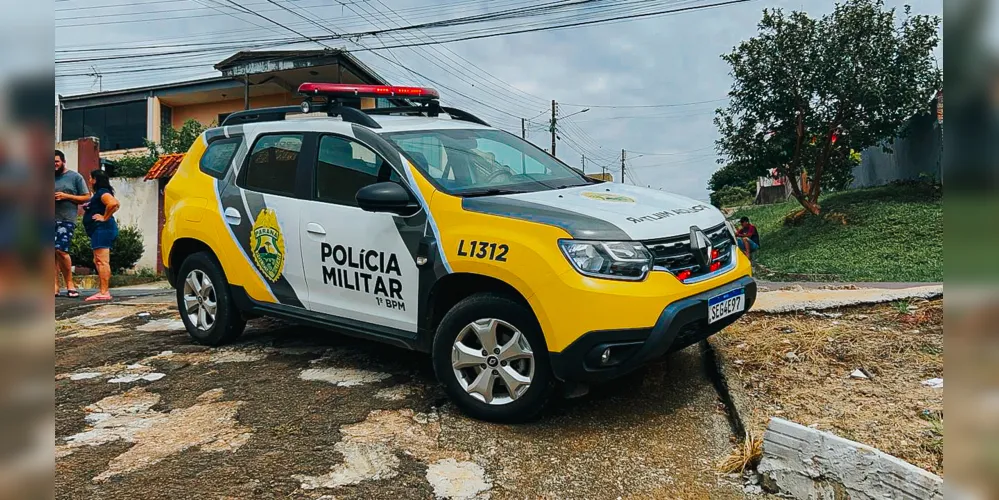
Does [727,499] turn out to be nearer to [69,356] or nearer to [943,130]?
[943,130]

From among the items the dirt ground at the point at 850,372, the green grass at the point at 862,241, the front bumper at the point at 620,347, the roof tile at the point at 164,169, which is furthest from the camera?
the roof tile at the point at 164,169

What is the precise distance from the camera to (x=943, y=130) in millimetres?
752

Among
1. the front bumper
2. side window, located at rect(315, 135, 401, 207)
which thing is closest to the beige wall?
side window, located at rect(315, 135, 401, 207)

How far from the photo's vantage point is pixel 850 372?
151 inches

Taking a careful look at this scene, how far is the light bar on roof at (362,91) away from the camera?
4699 mm

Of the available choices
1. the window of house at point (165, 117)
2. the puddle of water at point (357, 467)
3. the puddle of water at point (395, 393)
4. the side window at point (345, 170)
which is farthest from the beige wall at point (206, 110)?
the puddle of water at point (357, 467)

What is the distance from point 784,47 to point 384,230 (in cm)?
1343

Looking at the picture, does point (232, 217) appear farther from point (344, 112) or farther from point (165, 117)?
point (165, 117)

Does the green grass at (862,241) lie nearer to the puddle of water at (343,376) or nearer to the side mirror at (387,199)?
the puddle of water at (343,376)

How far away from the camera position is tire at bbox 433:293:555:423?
10.8 feet

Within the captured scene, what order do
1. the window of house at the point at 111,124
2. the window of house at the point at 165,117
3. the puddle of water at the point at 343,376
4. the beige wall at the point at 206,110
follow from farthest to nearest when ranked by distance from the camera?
the window of house at the point at 111,124 < the window of house at the point at 165,117 < the beige wall at the point at 206,110 < the puddle of water at the point at 343,376

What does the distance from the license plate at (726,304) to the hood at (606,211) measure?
390mm

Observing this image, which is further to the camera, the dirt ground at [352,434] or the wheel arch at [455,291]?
the wheel arch at [455,291]

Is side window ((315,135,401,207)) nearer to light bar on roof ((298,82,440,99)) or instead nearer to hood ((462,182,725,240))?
light bar on roof ((298,82,440,99))
